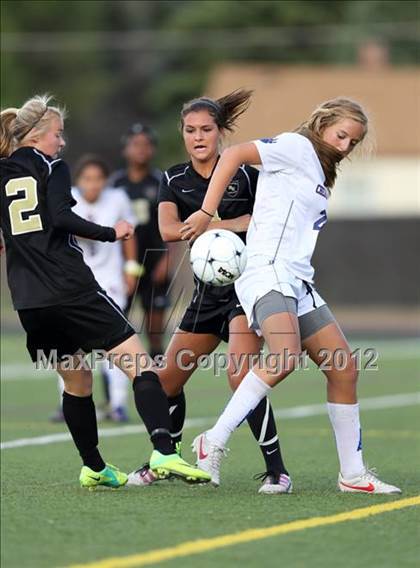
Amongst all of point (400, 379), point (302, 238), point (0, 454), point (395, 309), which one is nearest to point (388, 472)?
point (302, 238)

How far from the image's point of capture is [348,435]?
25.1ft

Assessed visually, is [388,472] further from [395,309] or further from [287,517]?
[395,309]

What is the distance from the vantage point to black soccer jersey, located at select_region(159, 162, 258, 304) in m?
7.84

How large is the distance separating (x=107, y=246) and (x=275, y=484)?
5368 millimetres

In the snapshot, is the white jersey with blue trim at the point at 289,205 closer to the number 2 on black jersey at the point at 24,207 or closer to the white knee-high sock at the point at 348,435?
the white knee-high sock at the point at 348,435

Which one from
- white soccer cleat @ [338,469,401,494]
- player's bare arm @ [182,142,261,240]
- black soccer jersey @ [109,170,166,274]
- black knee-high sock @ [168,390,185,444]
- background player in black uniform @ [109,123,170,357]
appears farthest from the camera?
black soccer jersey @ [109,170,166,274]

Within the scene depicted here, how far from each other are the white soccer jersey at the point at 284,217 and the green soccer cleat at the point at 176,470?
851 millimetres

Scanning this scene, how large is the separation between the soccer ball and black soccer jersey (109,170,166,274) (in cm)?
600

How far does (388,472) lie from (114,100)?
187ft

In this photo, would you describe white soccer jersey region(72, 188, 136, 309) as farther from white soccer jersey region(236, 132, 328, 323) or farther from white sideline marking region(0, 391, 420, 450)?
white soccer jersey region(236, 132, 328, 323)

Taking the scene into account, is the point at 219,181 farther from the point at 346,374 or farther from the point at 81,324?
the point at 346,374
